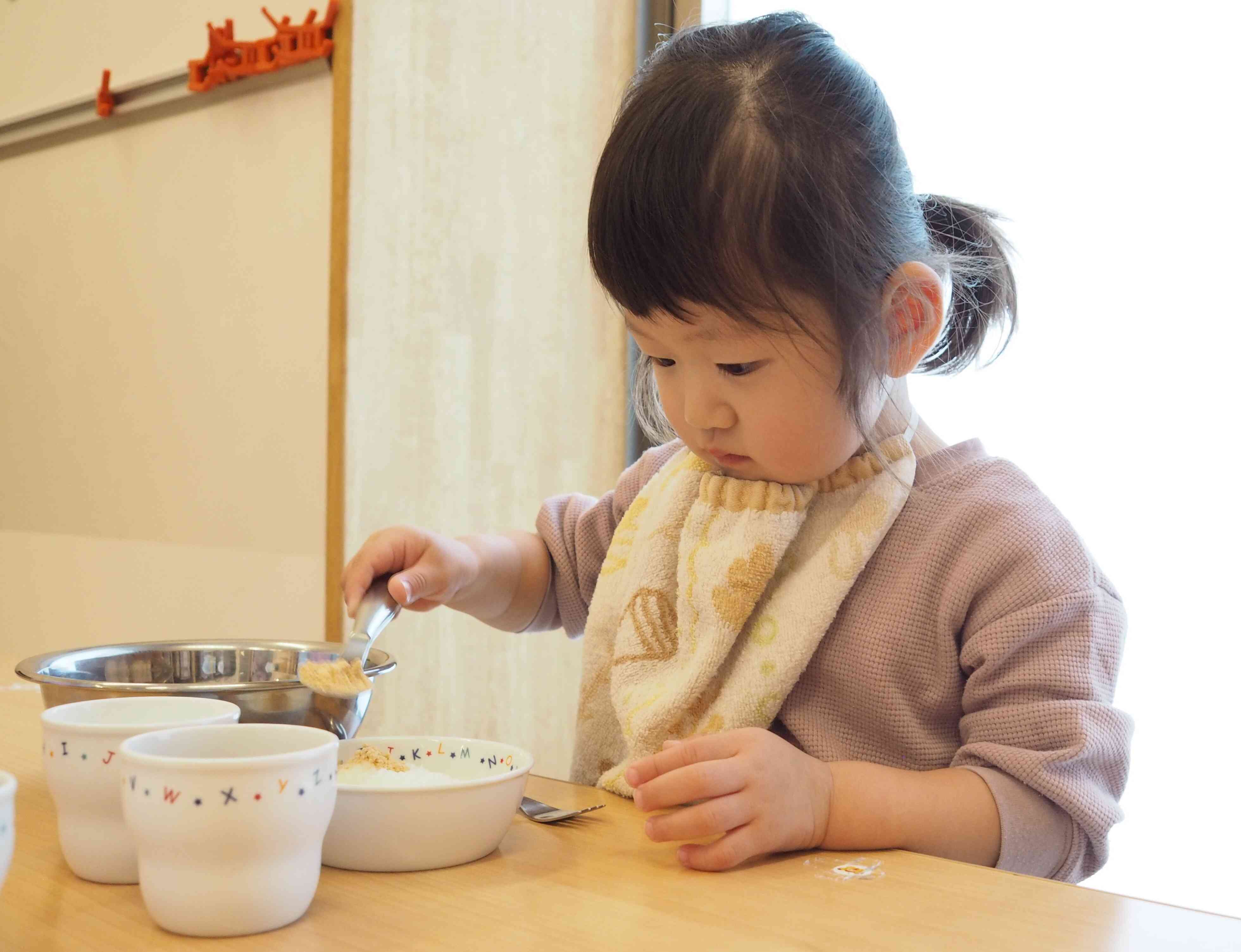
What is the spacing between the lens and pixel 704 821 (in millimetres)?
587

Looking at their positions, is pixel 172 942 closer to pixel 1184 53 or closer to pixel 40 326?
pixel 1184 53

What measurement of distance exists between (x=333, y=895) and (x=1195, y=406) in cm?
121

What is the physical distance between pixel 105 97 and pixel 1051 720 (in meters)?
1.76

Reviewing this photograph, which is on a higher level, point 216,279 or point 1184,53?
point 1184,53

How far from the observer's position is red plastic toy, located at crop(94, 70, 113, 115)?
6.13ft

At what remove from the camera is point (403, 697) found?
1582mm

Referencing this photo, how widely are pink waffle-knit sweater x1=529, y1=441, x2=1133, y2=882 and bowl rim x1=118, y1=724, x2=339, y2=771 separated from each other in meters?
0.42

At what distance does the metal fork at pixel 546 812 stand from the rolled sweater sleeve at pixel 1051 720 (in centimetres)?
24

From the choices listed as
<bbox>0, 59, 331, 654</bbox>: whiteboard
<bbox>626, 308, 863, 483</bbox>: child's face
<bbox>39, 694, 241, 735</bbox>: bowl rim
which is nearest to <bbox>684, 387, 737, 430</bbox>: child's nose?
<bbox>626, 308, 863, 483</bbox>: child's face

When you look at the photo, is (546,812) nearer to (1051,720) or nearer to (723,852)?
(723,852)

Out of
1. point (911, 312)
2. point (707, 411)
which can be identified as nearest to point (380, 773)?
point (707, 411)

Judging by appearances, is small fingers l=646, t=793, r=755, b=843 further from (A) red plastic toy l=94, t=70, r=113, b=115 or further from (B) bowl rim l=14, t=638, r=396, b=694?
(A) red plastic toy l=94, t=70, r=113, b=115

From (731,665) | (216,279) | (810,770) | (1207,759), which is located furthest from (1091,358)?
(216,279)

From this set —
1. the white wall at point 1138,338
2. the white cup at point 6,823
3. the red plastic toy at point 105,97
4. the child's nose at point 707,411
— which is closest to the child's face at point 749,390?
the child's nose at point 707,411
